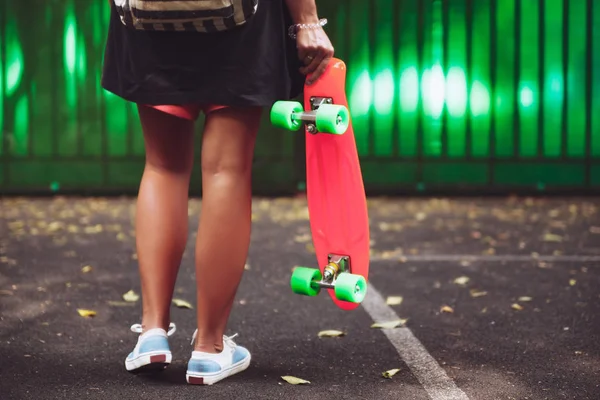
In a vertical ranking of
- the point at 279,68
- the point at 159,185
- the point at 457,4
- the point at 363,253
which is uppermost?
the point at 457,4

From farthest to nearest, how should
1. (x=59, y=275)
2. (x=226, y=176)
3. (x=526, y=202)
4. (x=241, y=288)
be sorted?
(x=526, y=202), (x=59, y=275), (x=241, y=288), (x=226, y=176)

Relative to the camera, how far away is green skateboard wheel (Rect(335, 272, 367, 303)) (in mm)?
3115

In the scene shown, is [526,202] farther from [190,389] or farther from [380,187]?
[190,389]

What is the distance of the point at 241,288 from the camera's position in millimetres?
4996

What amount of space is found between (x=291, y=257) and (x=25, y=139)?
4.53 m

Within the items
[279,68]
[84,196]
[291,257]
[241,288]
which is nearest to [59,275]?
[241,288]

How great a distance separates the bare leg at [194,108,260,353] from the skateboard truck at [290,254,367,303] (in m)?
0.22

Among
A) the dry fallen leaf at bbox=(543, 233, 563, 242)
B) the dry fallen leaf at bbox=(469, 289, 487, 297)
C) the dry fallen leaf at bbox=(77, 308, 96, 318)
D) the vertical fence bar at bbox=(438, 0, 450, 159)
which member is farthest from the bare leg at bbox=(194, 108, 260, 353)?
A: the vertical fence bar at bbox=(438, 0, 450, 159)

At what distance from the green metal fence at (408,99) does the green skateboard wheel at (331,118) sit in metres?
6.41

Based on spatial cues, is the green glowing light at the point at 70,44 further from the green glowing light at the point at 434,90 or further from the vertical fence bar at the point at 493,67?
the vertical fence bar at the point at 493,67

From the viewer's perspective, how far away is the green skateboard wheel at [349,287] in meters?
3.12

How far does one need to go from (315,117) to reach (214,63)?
0.35m

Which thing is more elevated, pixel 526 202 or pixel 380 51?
pixel 380 51

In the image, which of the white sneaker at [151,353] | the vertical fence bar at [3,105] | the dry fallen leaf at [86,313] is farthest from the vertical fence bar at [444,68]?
the white sneaker at [151,353]
